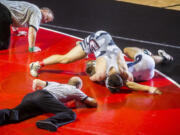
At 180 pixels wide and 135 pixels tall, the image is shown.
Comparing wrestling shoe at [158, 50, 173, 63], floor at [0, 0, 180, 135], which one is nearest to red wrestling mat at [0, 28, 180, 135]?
floor at [0, 0, 180, 135]

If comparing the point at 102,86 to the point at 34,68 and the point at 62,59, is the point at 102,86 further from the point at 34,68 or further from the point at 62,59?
the point at 34,68

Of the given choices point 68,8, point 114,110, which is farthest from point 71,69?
point 68,8

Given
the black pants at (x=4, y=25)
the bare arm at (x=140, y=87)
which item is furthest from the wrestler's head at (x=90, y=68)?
the black pants at (x=4, y=25)

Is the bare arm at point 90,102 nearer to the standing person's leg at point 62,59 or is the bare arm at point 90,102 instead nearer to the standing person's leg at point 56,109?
the standing person's leg at point 56,109

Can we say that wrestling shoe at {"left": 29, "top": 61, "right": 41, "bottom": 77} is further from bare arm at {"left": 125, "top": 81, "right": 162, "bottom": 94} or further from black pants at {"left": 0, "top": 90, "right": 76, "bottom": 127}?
bare arm at {"left": 125, "top": 81, "right": 162, "bottom": 94}

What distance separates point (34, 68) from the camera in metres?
4.54

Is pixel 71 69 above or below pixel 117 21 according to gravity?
below

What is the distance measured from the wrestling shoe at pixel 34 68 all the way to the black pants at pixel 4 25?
2.65 ft

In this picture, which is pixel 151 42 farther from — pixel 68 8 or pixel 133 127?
pixel 133 127

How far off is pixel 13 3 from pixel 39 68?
1.25 metres

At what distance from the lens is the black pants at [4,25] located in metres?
5.09

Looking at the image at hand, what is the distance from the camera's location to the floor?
11.7 ft

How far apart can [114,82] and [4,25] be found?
2014 millimetres

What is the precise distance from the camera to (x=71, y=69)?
15.8 feet
